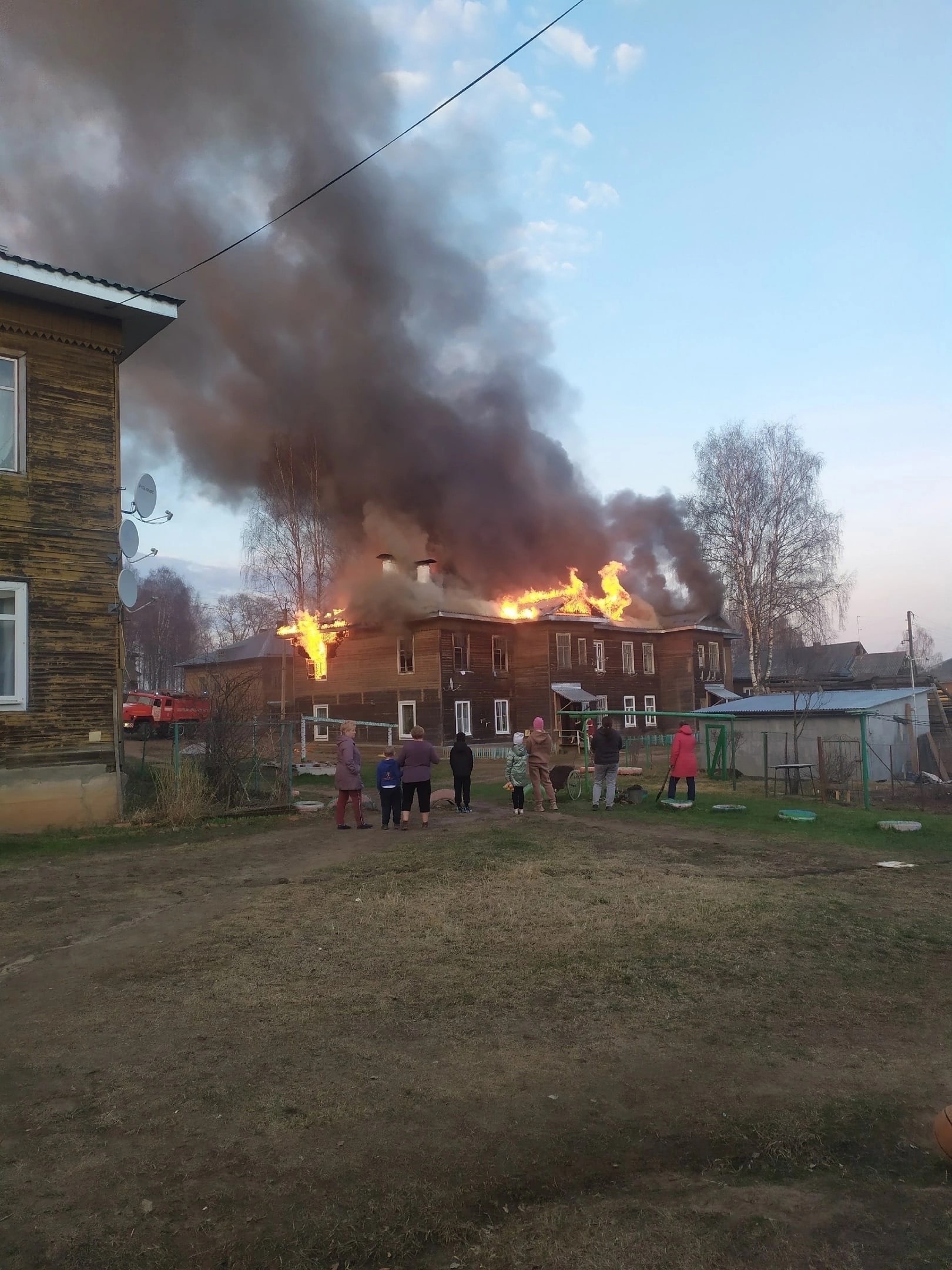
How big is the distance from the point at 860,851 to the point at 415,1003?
771cm

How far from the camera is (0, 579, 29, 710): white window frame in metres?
12.2

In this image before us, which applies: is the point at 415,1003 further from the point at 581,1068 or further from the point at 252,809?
the point at 252,809

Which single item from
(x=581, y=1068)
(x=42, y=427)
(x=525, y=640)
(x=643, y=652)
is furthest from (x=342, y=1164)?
(x=643, y=652)

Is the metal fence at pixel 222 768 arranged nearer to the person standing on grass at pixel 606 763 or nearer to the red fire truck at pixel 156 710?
the person standing on grass at pixel 606 763

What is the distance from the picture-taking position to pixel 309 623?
34094 mm

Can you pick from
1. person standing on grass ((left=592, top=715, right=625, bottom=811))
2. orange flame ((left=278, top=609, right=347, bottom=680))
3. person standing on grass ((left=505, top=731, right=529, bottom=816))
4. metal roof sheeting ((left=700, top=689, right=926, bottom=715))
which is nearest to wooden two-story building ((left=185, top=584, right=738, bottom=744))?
orange flame ((left=278, top=609, right=347, bottom=680))

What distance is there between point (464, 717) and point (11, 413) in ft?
77.1

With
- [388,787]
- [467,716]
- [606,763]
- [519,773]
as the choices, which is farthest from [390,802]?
[467,716]

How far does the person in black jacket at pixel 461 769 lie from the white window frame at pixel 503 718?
20793 mm

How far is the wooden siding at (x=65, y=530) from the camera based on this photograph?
12.4 meters

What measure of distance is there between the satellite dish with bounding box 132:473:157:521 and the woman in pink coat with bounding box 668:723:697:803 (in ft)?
32.5

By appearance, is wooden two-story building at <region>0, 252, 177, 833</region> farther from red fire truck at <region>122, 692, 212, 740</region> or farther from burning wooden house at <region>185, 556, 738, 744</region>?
red fire truck at <region>122, 692, 212, 740</region>

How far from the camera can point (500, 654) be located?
119ft

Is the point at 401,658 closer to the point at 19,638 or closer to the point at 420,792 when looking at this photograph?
the point at 420,792
